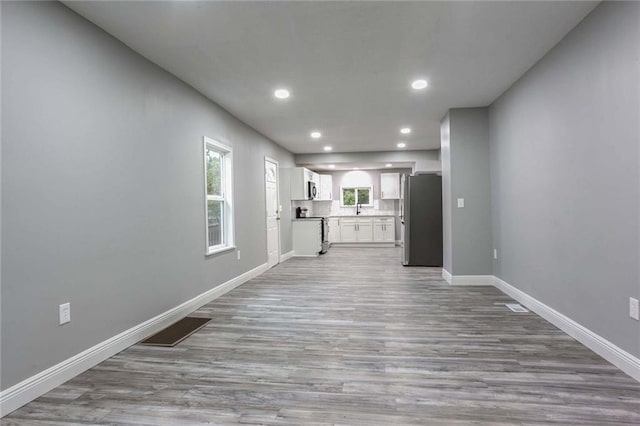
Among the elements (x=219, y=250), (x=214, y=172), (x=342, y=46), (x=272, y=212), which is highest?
(x=342, y=46)

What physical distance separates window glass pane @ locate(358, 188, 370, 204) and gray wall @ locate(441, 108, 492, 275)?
5652 mm

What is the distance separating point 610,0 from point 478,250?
10.0ft

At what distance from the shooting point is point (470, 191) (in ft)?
14.9

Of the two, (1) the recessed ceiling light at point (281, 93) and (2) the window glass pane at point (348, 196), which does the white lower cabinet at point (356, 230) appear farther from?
(1) the recessed ceiling light at point (281, 93)

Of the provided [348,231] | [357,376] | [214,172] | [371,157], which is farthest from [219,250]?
[348,231]

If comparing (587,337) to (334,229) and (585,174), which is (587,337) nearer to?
(585,174)

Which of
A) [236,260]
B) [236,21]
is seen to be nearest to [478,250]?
[236,260]

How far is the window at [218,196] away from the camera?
4.16 meters

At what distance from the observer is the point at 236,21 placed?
7.81 feet

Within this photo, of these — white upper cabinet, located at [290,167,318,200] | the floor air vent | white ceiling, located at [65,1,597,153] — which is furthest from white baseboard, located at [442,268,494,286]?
white upper cabinet, located at [290,167,318,200]

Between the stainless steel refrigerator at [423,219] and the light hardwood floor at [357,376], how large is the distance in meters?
2.56

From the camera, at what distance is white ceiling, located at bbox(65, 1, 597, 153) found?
2264 millimetres

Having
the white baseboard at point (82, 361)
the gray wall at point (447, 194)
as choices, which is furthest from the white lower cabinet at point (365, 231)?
the white baseboard at point (82, 361)

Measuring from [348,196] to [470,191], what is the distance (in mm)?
5899
